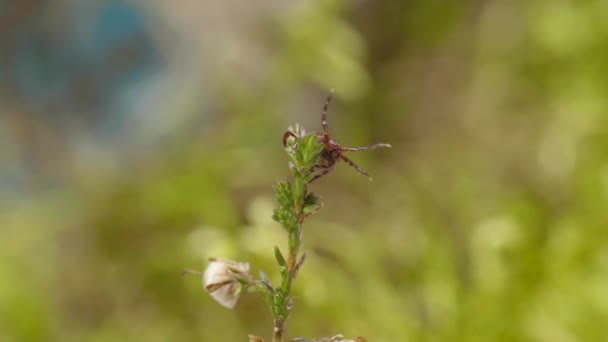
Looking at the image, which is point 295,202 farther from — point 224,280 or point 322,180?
point 322,180

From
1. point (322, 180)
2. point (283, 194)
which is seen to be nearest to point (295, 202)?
point (283, 194)

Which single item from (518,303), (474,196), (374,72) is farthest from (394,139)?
(518,303)

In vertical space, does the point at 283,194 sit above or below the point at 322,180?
below

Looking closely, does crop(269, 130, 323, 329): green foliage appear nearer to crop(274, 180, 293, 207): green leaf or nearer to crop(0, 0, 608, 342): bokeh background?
crop(274, 180, 293, 207): green leaf

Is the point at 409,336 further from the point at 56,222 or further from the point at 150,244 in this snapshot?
the point at 56,222

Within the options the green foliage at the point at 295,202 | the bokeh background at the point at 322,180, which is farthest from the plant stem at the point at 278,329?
the bokeh background at the point at 322,180

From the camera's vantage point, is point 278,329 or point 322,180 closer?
point 278,329

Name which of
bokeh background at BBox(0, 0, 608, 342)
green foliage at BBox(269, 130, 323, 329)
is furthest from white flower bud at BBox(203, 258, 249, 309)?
bokeh background at BBox(0, 0, 608, 342)
